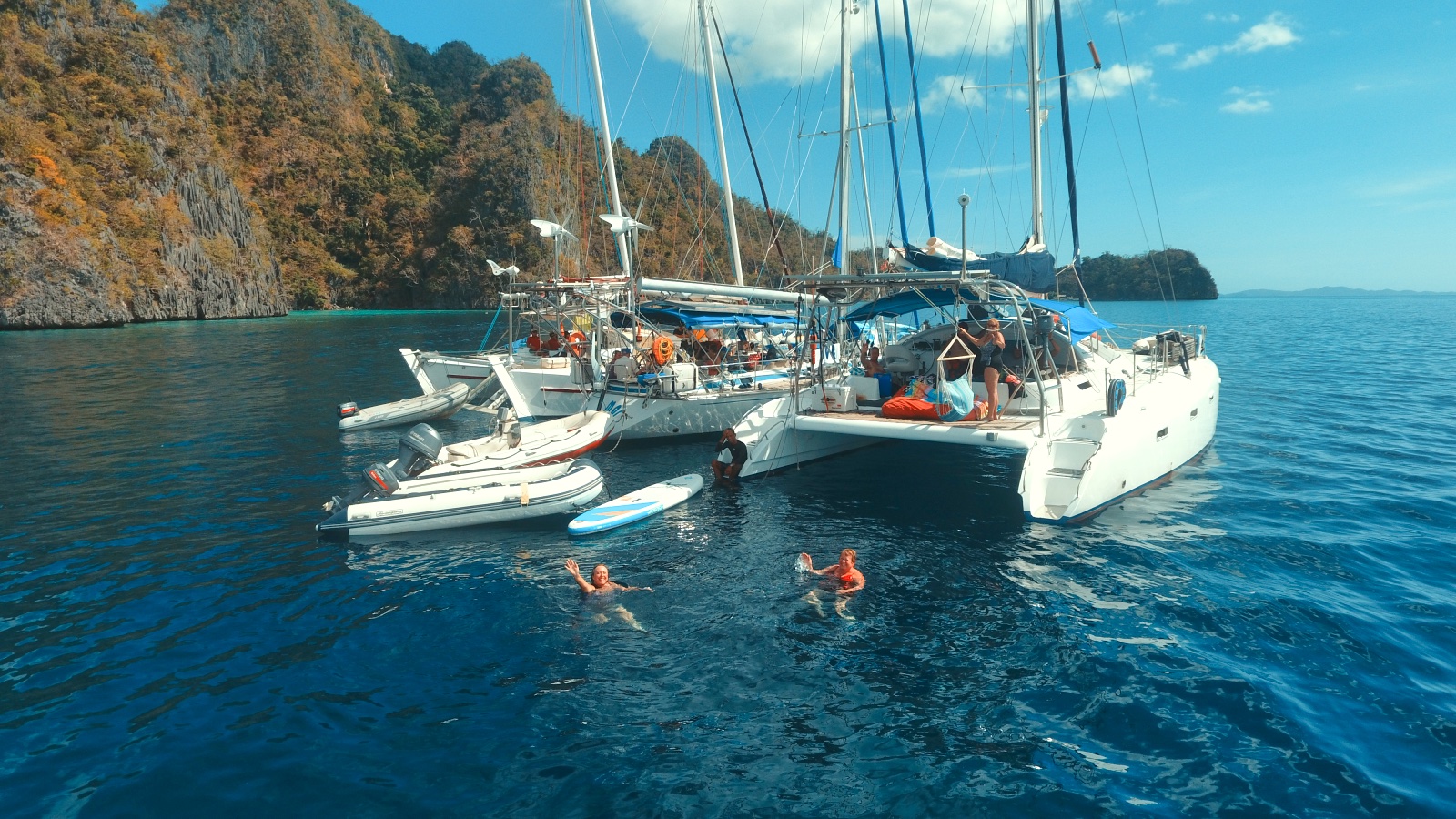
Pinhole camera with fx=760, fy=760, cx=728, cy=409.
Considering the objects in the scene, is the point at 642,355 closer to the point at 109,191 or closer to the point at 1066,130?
the point at 1066,130

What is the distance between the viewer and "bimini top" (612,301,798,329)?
1955cm

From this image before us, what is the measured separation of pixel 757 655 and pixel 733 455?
22.0ft

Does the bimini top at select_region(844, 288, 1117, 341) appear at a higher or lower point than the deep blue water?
higher

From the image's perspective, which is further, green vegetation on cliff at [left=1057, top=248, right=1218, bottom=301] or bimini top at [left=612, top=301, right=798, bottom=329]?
green vegetation on cliff at [left=1057, top=248, right=1218, bottom=301]

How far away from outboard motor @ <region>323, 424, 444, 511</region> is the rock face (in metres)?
61.4

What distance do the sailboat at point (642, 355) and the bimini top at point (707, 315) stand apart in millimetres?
30

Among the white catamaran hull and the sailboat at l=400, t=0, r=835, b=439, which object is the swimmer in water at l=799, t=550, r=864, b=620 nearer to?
the white catamaran hull

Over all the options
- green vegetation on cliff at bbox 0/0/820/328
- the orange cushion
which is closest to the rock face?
green vegetation on cliff at bbox 0/0/820/328

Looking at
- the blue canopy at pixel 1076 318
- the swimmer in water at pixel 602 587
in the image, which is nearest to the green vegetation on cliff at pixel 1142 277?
the blue canopy at pixel 1076 318

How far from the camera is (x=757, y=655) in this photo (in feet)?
25.1

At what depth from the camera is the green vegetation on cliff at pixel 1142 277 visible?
5655 inches

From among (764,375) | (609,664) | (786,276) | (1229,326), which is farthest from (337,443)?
(1229,326)

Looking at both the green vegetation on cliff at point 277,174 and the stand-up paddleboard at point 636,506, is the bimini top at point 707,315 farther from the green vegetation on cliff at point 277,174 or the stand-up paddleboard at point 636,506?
the green vegetation on cliff at point 277,174

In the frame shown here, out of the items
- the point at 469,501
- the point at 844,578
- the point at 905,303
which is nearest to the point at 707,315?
the point at 905,303
